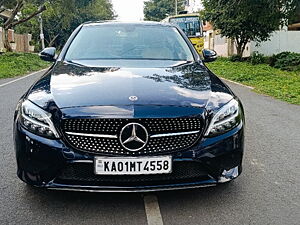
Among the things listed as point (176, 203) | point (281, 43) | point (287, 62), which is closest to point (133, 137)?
point (176, 203)

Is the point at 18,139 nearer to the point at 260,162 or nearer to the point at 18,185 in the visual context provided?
the point at 18,185

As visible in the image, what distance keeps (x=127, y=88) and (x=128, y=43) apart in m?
1.54

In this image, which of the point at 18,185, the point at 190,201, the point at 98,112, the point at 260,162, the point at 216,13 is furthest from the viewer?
the point at 216,13

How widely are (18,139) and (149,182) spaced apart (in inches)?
40.0

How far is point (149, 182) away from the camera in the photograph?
2.98 meters

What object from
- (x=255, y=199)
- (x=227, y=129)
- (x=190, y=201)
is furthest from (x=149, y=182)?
(x=255, y=199)

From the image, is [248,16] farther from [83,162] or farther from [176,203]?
[83,162]

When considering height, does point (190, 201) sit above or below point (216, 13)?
below

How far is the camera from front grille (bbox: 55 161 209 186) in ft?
9.61

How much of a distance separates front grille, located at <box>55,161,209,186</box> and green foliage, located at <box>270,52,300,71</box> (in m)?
15.6

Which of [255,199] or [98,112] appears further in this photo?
[255,199]

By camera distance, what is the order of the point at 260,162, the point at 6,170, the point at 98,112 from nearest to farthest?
the point at 98,112
the point at 6,170
the point at 260,162

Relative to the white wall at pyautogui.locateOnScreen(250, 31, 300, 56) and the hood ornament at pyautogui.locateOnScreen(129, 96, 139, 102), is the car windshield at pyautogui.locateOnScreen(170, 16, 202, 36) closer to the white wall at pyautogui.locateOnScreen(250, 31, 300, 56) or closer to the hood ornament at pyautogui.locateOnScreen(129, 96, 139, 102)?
the white wall at pyautogui.locateOnScreen(250, 31, 300, 56)

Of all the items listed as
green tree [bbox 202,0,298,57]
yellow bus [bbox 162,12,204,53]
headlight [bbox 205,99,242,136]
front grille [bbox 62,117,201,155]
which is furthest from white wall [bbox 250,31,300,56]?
front grille [bbox 62,117,201,155]
